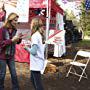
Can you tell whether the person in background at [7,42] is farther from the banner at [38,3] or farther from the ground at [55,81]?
the banner at [38,3]

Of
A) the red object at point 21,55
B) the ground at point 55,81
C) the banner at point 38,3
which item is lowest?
the ground at point 55,81

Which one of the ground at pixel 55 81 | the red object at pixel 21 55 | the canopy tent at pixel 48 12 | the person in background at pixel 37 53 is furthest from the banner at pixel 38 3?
the person in background at pixel 37 53

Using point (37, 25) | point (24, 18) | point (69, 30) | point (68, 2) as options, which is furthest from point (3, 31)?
point (68, 2)

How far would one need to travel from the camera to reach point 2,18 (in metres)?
13.1

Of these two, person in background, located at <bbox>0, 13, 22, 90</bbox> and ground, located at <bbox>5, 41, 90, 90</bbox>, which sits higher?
person in background, located at <bbox>0, 13, 22, 90</bbox>

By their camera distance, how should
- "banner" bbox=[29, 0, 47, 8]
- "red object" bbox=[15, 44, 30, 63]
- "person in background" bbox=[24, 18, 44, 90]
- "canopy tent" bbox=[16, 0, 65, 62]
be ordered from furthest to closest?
"red object" bbox=[15, 44, 30, 63], "banner" bbox=[29, 0, 47, 8], "canopy tent" bbox=[16, 0, 65, 62], "person in background" bbox=[24, 18, 44, 90]

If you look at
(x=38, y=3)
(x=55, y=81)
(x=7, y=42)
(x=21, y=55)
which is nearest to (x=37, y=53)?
(x=7, y=42)

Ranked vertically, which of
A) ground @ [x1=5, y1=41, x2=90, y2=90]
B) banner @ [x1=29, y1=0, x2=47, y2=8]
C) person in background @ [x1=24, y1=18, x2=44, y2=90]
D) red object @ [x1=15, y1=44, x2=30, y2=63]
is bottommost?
ground @ [x1=5, y1=41, x2=90, y2=90]

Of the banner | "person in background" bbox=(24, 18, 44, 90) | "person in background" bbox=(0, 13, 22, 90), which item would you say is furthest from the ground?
"person in background" bbox=(24, 18, 44, 90)

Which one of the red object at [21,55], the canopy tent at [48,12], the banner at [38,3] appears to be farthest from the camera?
the red object at [21,55]

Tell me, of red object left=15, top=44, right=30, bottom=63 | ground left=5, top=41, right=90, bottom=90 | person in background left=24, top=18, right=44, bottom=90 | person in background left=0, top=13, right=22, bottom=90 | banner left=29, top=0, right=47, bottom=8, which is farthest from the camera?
red object left=15, top=44, right=30, bottom=63

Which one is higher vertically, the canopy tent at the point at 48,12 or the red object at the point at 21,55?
the canopy tent at the point at 48,12

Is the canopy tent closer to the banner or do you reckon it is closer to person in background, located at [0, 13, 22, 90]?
the banner

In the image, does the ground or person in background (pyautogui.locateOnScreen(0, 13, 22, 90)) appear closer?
person in background (pyautogui.locateOnScreen(0, 13, 22, 90))
